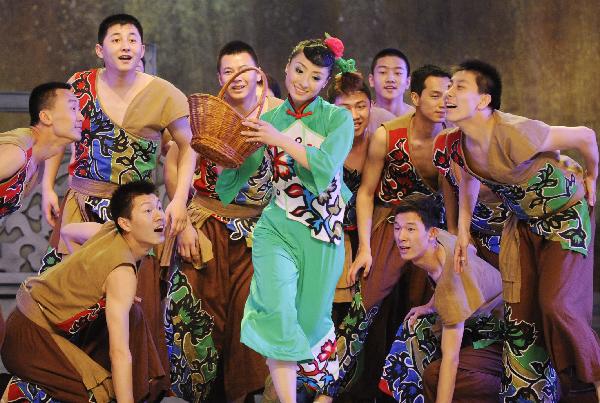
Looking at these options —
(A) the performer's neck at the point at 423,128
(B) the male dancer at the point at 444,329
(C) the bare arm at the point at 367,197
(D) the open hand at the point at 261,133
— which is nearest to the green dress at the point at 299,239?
(D) the open hand at the point at 261,133

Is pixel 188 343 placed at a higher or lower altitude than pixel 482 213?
lower

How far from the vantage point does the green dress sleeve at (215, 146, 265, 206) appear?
3.96 metres

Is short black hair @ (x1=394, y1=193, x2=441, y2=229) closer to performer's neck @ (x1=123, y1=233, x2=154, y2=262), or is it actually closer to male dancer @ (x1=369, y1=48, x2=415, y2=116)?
male dancer @ (x1=369, y1=48, x2=415, y2=116)

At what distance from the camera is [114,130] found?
4551 millimetres

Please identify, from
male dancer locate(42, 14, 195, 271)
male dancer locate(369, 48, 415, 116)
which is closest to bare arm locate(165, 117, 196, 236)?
male dancer locate(42, 14, 195, 271)

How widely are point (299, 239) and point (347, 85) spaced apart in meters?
1.01

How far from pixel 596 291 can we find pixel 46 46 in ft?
11.6

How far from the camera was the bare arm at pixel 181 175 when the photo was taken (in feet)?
14.6

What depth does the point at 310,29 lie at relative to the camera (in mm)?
6984

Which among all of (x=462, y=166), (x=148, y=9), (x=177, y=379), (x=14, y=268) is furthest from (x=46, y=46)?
(x=462, y=166)

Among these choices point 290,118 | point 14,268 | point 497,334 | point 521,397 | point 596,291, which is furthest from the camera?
point 596,291

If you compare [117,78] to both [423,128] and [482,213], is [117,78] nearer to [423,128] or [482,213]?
[423,128]

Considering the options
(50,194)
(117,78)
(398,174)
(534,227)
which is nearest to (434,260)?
(534,227)

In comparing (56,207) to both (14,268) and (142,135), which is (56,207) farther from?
(14,268)
